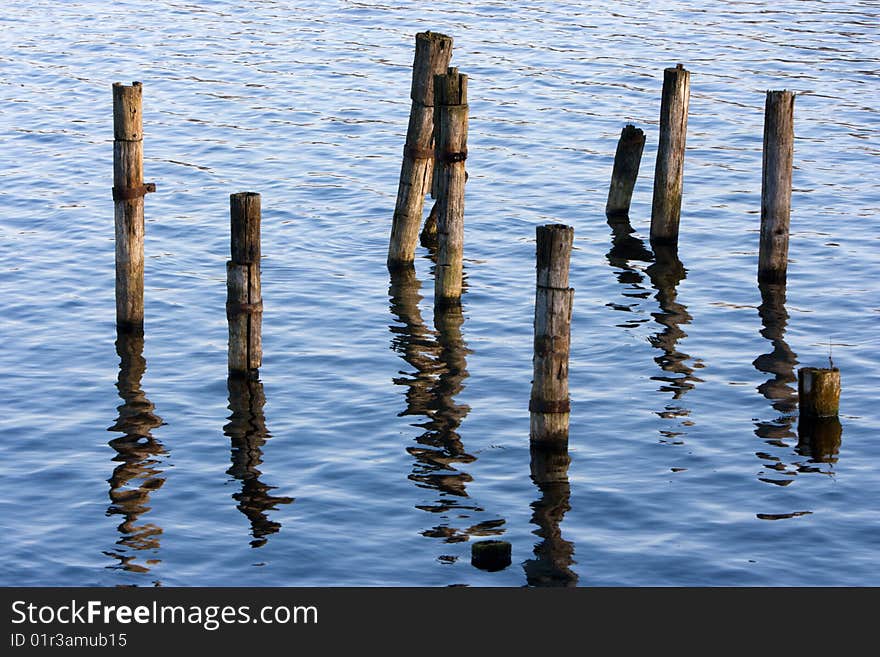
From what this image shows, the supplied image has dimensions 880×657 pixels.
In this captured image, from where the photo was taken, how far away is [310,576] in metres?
13.0

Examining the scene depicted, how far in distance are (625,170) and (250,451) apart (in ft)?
32.8

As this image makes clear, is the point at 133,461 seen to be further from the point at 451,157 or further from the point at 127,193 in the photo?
the point at 451,157

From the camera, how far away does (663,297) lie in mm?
20547

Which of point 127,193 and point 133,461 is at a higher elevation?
point 127,193

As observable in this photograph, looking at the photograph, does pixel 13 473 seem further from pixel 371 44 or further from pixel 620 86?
pixel 371 44

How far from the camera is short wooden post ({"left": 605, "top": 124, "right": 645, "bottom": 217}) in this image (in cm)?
2261

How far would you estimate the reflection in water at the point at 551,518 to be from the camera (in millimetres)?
12945

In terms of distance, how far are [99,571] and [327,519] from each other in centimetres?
229

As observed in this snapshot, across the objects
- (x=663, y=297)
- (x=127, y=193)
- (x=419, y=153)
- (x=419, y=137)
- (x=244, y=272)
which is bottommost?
(x=663, y=297)

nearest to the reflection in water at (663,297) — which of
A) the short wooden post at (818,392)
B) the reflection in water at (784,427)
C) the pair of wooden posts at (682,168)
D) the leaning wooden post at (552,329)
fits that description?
the pair of wooden posts at (682,168)

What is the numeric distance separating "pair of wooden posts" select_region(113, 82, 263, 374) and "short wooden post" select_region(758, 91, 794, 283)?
23.9 ft

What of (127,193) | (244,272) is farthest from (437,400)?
(127,193)

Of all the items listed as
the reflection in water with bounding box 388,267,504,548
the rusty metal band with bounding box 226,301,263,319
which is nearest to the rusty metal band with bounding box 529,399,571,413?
the reflection in water with bounding box 388,267,504,548
